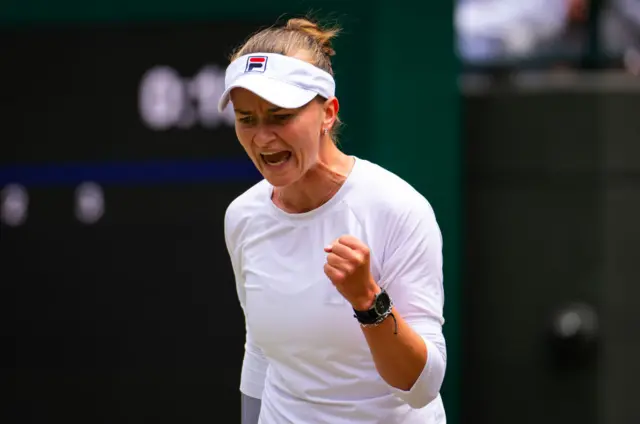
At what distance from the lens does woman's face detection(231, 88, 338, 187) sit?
96.5 inches

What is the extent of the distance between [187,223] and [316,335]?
8.88 feet

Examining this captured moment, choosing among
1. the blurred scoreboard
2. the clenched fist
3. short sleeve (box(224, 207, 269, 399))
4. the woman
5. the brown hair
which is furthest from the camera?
the blurred scoreboard

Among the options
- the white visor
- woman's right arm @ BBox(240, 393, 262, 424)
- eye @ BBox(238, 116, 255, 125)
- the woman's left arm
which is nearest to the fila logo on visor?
the white visor

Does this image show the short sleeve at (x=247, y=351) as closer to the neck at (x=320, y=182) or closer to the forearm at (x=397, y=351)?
the neck at (x=320, y=182)

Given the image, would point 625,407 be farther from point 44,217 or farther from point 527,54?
point 44,217

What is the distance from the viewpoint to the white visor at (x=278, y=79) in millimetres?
2416

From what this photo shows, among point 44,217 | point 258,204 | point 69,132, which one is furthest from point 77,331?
point 258,204

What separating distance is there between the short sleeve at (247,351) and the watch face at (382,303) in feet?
1.82

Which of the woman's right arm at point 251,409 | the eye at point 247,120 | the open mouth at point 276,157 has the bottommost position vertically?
the woman's right arm at point 251,409

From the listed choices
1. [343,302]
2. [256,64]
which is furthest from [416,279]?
[256,64]

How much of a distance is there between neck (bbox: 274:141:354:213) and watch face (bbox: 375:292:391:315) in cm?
37

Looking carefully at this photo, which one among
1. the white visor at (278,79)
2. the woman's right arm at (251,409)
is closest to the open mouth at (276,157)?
the white visor at (278,79)

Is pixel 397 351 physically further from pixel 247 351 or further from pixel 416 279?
pixel 247 351

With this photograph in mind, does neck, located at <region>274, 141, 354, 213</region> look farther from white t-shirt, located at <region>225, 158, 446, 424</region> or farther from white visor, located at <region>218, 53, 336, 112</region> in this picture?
white visor, located at <region>218, 53, 336, 112</region>
